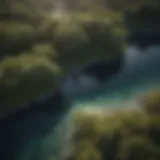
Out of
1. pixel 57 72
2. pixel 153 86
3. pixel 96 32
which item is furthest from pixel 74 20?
pixel 153 86

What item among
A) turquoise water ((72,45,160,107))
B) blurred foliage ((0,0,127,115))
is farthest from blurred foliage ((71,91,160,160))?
blurred foliage ((0,0,127,115))

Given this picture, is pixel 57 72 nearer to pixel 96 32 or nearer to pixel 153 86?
pixel 96 32

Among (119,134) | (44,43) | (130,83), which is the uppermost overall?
(44,43)

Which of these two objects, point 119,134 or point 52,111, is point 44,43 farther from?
point 119,134

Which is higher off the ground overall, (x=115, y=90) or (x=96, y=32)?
(x=96, y=32)

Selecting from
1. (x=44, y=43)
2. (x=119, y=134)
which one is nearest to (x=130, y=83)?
(x=119, y=134)

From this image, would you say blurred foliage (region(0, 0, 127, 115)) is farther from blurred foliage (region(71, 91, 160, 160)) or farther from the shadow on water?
blurred foliage (region(71, 91, 160, 160))

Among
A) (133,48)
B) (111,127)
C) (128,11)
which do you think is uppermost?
(128,11)
